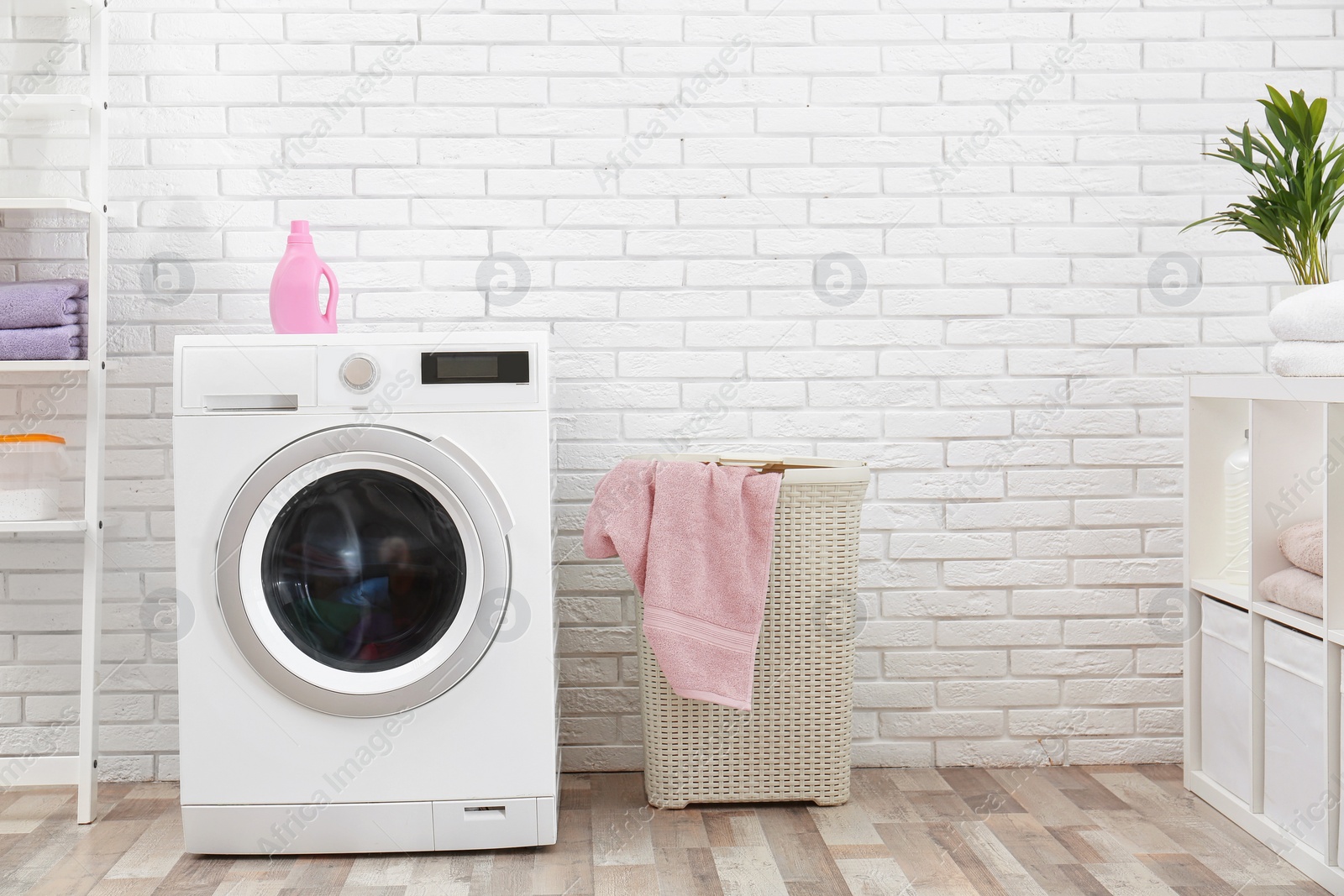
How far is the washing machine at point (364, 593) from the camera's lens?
5.88 feet

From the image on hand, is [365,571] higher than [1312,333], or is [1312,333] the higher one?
[1312,333]

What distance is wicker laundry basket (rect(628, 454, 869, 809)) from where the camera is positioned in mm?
1997

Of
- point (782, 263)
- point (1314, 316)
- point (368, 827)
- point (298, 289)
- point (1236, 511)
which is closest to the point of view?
point (1314, 316)

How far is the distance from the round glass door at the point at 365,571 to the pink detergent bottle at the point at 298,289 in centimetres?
35

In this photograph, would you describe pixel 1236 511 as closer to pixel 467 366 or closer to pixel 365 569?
pixel 467 366

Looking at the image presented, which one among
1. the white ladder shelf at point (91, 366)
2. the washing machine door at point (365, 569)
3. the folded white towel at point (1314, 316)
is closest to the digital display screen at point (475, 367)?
the washing machine door at point (365, 569)

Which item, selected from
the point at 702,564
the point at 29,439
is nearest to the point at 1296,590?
the point at 702,564

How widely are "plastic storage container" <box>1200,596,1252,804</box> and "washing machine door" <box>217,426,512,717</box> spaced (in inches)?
53.8

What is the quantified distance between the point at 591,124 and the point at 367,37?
0.52 m

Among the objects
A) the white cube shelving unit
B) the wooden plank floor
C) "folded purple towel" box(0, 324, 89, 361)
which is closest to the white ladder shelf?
"folded purple towel" box(0, 324, 89, 361)

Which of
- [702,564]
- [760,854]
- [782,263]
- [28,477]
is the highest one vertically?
[782,263]

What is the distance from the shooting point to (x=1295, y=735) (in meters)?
1.78

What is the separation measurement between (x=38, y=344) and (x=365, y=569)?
0.82 meters

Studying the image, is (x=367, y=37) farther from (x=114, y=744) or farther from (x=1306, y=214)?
(x=1306, y=214)
